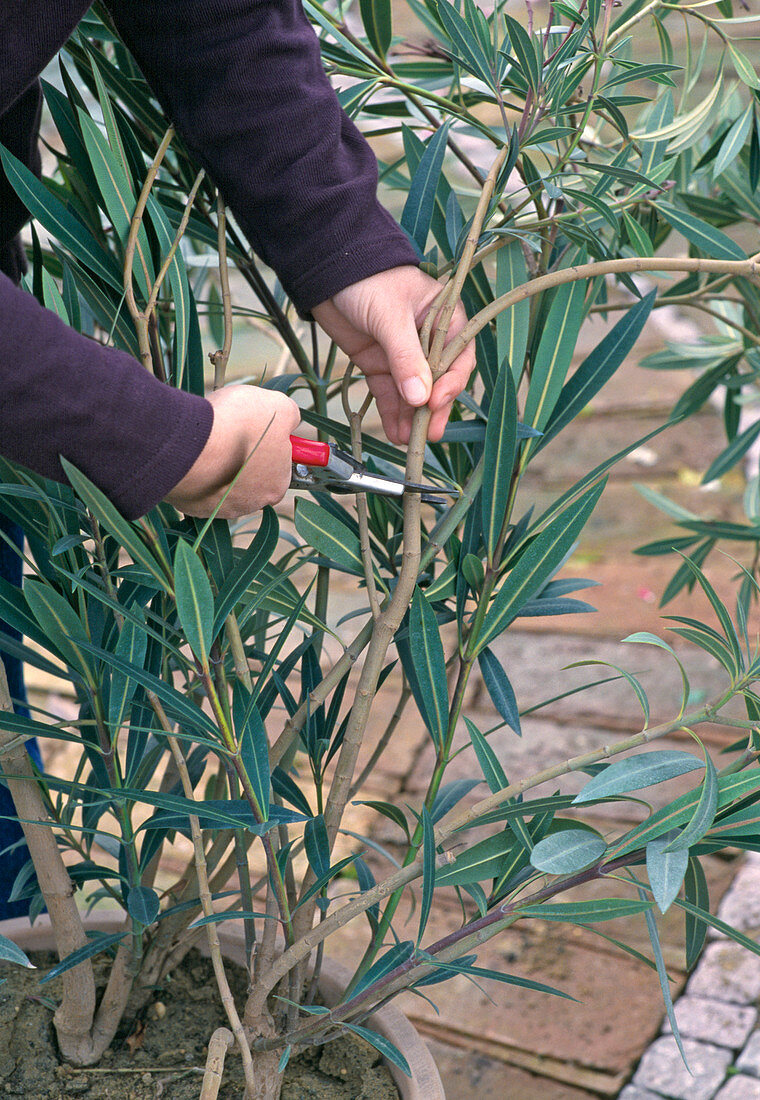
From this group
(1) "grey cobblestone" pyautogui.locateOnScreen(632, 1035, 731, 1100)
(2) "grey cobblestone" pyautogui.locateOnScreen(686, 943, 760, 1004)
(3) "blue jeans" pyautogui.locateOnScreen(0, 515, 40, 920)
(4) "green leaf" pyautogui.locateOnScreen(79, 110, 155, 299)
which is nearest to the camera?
(4) "green leaf" pyautogui.locateOnScreen(79, 110, 155, 299)

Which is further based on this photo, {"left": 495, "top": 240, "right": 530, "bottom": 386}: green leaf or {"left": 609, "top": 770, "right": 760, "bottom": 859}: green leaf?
{"left": 495, "top": 240, "right": 530, "bottom": 386}: green leaf

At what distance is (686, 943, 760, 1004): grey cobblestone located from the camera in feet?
4.08

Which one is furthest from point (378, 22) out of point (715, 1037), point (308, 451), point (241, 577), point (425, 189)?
point (715, 1037)

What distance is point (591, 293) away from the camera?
79 centimetres

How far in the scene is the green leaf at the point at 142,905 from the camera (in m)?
0.75

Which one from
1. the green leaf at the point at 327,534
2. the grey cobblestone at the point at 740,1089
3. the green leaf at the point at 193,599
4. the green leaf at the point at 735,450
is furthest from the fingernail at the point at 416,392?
the grey cobblestone at the point at 740,1089

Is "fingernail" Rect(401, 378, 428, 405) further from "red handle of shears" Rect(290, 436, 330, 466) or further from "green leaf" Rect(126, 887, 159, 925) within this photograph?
"green leaf" Rect(126, 887, 159, 925)

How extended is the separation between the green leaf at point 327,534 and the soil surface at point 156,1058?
16.5 inches

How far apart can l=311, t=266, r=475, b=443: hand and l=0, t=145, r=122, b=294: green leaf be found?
189 mm

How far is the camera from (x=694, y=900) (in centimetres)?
72

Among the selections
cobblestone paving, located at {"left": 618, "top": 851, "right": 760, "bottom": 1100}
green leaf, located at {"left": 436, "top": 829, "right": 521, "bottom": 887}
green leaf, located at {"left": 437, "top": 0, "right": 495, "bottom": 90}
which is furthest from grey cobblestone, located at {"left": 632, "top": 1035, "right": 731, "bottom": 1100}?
green leaf, located at {"left": 437, "top": 0, "right": 495, "bottom": 90}

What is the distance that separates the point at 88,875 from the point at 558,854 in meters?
0.42

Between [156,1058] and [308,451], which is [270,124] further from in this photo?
[156,1058]

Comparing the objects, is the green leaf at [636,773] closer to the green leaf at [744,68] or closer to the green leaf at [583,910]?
the green leaf at [583,910]
